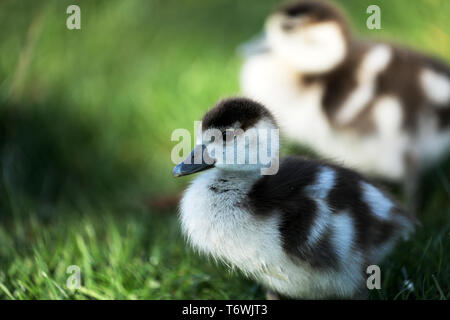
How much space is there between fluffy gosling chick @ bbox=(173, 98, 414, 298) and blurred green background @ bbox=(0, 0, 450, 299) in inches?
6.3

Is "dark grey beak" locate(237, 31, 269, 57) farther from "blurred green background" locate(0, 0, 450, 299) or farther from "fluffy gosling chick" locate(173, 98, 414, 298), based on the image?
"fluffy gosling chick" locate(173, 98, 414, 298)

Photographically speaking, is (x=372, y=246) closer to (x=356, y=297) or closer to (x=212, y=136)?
(x=356, y=297)

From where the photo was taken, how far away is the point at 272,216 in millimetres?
1378

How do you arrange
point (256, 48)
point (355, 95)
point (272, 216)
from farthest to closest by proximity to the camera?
point (256, 48), point (355, 95), point (272, 216)

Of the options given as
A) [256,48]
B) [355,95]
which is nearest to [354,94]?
[355,95]

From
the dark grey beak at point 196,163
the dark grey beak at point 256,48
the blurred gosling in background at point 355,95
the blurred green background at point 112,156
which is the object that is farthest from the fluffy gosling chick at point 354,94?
the dark grey beak at point 196,163

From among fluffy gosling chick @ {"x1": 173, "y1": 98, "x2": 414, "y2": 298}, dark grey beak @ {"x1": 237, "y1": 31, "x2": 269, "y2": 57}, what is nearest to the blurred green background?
fluffy gosling chick @ {"x1": 173, "y1": 98, "x2": 414, "y2": 298}

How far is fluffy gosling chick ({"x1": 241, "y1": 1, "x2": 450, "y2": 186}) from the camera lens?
2.20 meters

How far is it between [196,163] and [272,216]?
230 mm

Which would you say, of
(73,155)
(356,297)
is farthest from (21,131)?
(356,297)

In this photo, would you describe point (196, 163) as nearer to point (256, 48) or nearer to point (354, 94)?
point (354, 94)

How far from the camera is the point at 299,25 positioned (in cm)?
237

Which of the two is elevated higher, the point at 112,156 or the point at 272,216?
the point at 112,156

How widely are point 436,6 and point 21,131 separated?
240 centimetres
